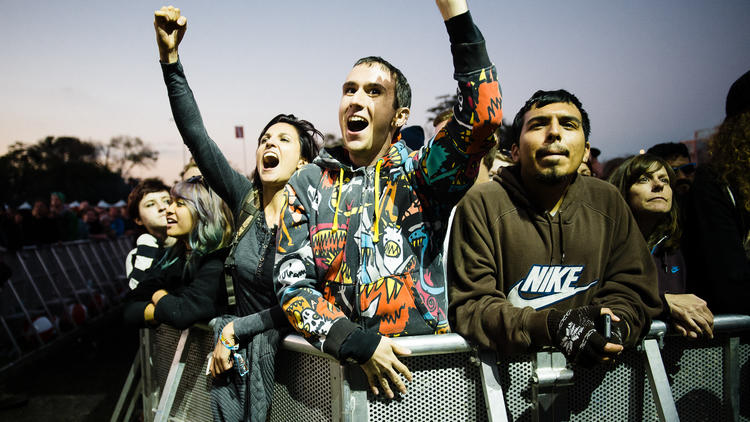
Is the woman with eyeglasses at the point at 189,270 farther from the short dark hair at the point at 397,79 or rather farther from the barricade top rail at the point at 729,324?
the barricade top rail at the point at 729,324

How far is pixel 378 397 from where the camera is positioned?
1.72m

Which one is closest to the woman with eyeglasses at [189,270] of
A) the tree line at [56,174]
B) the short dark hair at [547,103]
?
the short dark hair at [547,103]

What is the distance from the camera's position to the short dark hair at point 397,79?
2095 millimetres

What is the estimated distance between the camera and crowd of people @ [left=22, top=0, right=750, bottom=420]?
1635 mm

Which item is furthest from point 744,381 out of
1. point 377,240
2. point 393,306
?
point 377,240

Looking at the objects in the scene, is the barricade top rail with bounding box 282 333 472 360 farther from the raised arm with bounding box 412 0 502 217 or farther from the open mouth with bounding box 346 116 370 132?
the open mouth with bounding box 346 116 370 132

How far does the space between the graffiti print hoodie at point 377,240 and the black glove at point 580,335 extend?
0.48 m

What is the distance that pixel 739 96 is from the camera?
269 cm

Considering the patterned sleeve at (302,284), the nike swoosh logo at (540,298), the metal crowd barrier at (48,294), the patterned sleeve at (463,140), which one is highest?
the patterned sleeve at (463,140)

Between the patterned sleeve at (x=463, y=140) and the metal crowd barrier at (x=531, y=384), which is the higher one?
the patterned sleeve at (x=463, y=140)

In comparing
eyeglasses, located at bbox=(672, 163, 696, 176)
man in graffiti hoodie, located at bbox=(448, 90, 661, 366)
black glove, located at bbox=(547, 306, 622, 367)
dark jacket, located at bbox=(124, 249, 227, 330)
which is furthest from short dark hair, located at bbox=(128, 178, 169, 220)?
eyeglasses, located at bbox=(672, 163, 696, 176)

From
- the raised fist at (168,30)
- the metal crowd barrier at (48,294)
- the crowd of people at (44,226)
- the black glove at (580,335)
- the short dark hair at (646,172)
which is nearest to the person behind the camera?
the black glove at (580,335)

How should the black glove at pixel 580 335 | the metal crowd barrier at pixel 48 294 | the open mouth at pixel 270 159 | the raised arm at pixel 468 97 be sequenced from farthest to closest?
the metal crowd barrier at pixel 48 294 < the open mouth at pixel 270 159 < the raised arm at pixel 468 97 < the black glove at pixel 580 335

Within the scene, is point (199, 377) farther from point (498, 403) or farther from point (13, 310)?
point (13, 310)
